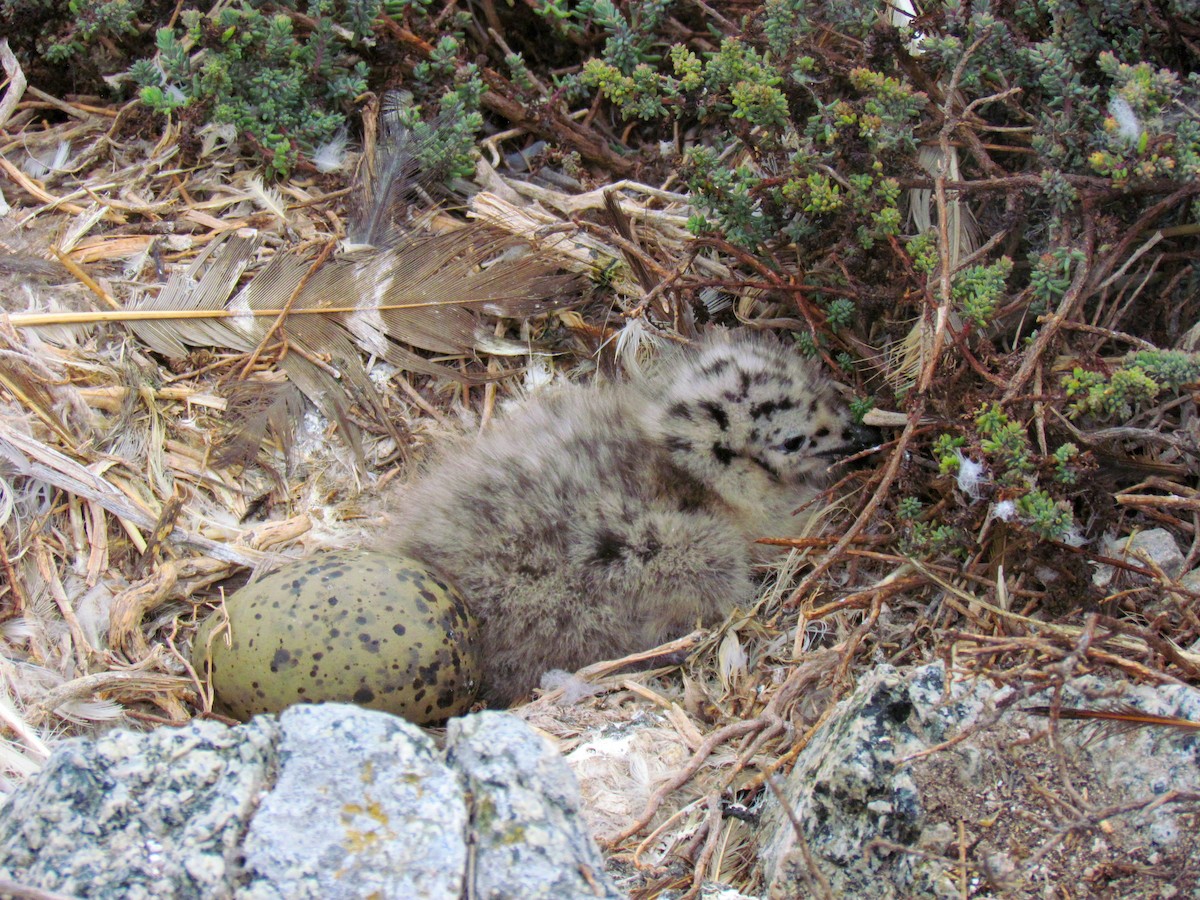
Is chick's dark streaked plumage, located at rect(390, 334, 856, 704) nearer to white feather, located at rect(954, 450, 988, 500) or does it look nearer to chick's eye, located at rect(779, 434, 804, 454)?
chick's eye, located at rect(779, 434, 804, 454)

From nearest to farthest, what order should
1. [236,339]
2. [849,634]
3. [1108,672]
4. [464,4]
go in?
[1108,672] < [849,634] < [236,339] < [464,4]

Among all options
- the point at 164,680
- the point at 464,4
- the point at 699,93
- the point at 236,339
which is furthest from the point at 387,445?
the point at 464,4

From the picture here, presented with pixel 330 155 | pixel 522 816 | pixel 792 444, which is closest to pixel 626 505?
pixel 792 444

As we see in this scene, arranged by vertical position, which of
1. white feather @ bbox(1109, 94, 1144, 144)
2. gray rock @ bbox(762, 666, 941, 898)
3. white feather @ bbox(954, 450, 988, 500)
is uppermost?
white feather @ bbox(1109, 94, 1144, 144)

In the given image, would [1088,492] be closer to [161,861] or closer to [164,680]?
[161,861]

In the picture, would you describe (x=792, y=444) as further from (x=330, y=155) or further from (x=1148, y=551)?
(x=330, y=155)

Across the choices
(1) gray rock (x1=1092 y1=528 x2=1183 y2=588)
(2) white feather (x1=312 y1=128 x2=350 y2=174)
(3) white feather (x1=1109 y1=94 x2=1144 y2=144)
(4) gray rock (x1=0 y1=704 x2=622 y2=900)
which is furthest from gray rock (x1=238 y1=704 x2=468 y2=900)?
(2) white feather (x1=312 y1=128 x2=350 y2=174)

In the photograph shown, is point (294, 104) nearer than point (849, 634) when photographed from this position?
No
